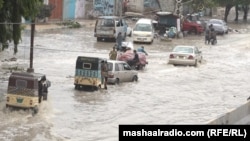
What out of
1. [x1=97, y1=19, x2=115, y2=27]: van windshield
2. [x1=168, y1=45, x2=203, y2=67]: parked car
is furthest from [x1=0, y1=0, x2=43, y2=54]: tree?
[x1=97, y1=19, x2=115, y2=27]: van windshield

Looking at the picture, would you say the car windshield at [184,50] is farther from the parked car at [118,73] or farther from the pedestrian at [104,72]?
the pedestrian at [104,72]

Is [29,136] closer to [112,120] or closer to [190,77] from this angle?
[112,120]

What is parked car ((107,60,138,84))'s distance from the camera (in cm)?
2627

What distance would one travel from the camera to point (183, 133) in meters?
8.12

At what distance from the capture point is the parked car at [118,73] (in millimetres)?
26266

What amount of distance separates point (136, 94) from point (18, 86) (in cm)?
676

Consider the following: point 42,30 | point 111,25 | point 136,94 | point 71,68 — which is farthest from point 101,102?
point 42,30

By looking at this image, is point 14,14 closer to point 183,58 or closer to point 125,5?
point 183,58

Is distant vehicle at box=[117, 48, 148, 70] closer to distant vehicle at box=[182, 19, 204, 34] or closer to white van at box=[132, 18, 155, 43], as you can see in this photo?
white van at box=[132, 18, 155, 43]

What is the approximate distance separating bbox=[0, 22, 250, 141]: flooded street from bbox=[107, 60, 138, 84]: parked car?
42 centimetres

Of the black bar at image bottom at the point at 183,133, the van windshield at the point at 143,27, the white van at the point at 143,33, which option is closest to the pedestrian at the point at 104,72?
the black bar at image bottom at the point at 183,133

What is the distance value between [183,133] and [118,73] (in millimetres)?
18605

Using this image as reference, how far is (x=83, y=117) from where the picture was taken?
65.5ft

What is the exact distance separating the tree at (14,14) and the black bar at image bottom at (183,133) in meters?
13.6
